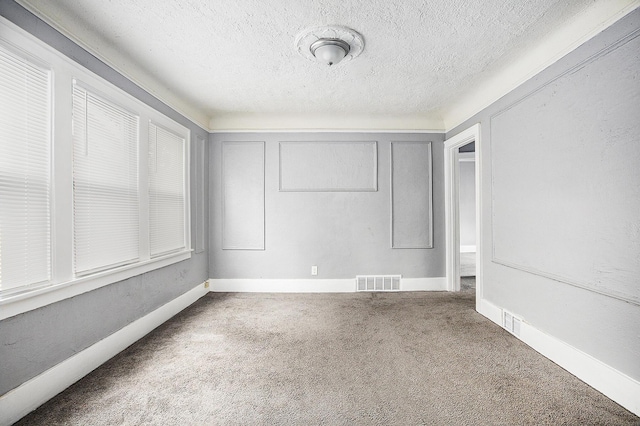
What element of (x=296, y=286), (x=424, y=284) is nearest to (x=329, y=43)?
(x=296, y=286)

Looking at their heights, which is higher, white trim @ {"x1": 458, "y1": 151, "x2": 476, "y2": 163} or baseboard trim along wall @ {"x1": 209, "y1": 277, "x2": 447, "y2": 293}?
white trim @ {"x1": 458, "y1": 151, "x2": 476, "y2": 163}

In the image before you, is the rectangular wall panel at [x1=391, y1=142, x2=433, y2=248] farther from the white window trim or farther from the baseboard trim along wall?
the white window trim

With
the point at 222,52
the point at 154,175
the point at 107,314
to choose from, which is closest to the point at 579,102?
the point at 222,52

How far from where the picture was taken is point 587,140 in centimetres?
181

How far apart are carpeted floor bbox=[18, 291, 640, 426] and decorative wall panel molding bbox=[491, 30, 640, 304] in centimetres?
75

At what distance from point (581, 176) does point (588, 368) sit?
51.4 inches

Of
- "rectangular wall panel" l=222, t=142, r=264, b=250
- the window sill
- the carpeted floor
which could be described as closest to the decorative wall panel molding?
the carpeted floor

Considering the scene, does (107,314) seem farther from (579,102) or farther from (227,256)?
(579,102)

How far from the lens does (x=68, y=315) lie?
180 cm

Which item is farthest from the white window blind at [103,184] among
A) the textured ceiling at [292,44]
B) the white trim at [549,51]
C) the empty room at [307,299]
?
the white trim at [549,51]

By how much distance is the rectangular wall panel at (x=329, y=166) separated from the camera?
3.94 metres

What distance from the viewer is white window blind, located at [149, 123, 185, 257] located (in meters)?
A: 2.73

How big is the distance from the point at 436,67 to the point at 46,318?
3.55 m

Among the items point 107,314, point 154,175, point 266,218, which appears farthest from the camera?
point 266,218
